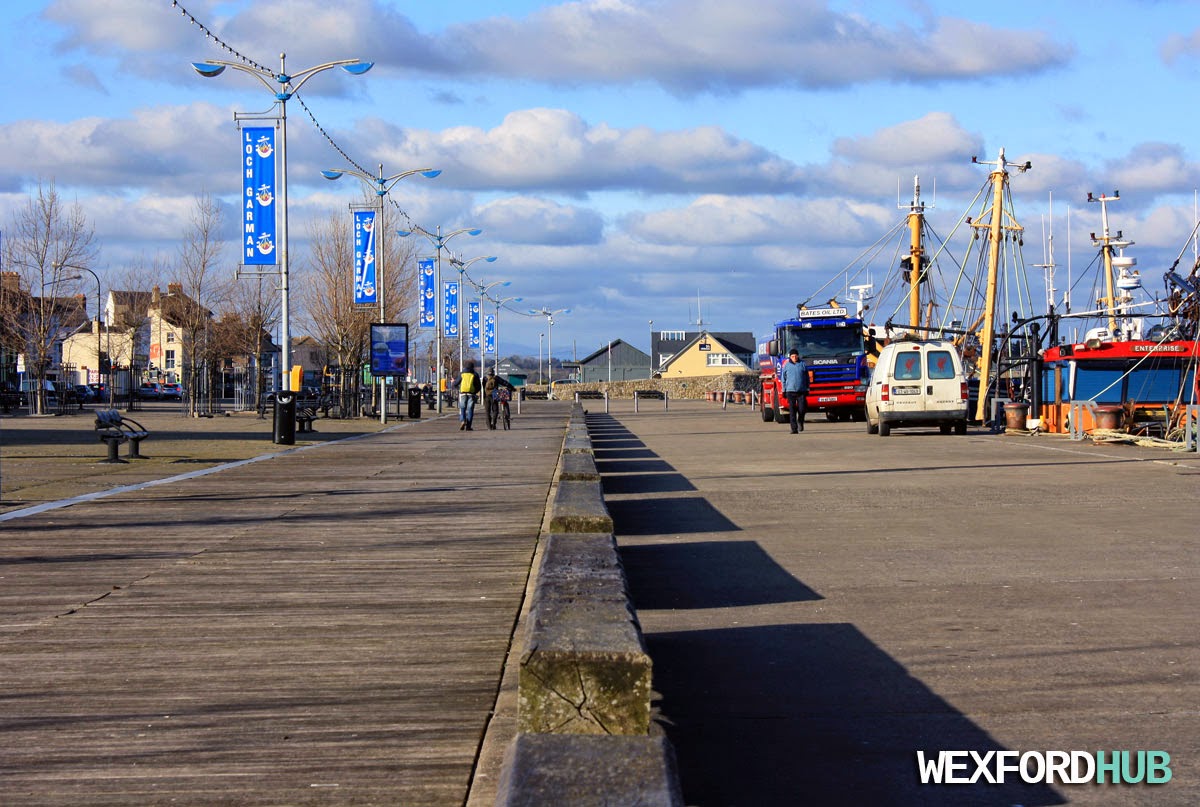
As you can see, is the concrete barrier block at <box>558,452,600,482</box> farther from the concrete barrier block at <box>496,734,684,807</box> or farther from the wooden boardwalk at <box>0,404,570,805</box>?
the concrete barrier block at <box>496,734,684,807</box>

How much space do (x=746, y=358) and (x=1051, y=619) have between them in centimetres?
15696

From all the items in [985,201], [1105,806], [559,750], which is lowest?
[1105,806]

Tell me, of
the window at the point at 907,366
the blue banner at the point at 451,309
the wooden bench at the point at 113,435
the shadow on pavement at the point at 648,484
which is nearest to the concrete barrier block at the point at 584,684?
the shadow on pavement at the point at 648,484

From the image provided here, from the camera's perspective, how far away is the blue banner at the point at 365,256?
43.5 m

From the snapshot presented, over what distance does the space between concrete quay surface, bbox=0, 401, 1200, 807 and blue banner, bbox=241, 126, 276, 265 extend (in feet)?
49.6

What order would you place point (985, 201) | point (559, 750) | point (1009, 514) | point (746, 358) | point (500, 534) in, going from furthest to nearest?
point (746, 358) < point (985, 201) < point (1009, 514) < point (500, 534) < point (559, 750)

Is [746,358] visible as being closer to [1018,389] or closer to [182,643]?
[1018,389]

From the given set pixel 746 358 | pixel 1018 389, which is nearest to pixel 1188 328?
pixel 1018 389

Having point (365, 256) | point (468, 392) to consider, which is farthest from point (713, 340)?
point (468, 392)

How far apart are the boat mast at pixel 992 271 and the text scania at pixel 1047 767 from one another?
104ft

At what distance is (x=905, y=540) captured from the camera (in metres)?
12.1

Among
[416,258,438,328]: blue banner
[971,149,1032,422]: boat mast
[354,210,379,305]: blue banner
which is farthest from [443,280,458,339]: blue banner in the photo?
A: [971,149,1032,422]: boat mast

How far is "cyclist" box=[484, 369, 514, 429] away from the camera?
124 feet

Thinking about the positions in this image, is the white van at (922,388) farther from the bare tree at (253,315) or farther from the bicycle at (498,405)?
the bare tree at (253,315)
